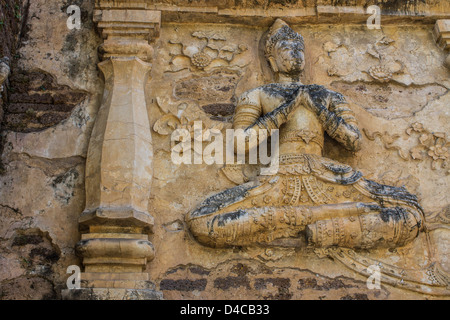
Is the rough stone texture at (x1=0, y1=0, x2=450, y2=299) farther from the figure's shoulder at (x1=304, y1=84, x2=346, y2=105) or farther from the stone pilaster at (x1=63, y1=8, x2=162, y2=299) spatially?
the figure's shoulder at (x1=304, y1=84, x2=346, y2=105)

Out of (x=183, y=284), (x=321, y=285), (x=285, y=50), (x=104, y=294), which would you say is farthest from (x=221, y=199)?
(x=285, y=50)

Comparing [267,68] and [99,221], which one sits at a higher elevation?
[267,68]

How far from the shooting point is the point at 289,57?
5395 mm

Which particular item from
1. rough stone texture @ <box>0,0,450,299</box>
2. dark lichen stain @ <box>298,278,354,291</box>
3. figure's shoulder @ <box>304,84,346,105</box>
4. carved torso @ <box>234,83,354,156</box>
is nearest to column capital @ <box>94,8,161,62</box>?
rough stone texture @ <box>0,0,450,299</box>

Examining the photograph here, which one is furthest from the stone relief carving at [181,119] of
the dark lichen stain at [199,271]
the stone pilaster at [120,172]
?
the dark lichen stain at [199,271]

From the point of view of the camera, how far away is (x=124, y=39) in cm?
545

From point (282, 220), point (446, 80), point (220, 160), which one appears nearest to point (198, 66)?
point (220, 160)

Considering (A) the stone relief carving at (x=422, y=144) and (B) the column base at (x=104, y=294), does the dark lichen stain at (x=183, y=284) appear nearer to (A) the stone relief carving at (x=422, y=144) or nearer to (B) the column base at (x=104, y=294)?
(B) the column base at (x=104, y=294)

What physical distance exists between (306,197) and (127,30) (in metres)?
2.06

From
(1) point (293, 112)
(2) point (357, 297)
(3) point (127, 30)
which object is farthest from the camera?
(3) point (127, 30)

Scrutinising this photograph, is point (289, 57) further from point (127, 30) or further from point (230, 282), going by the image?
point (230, 282)
